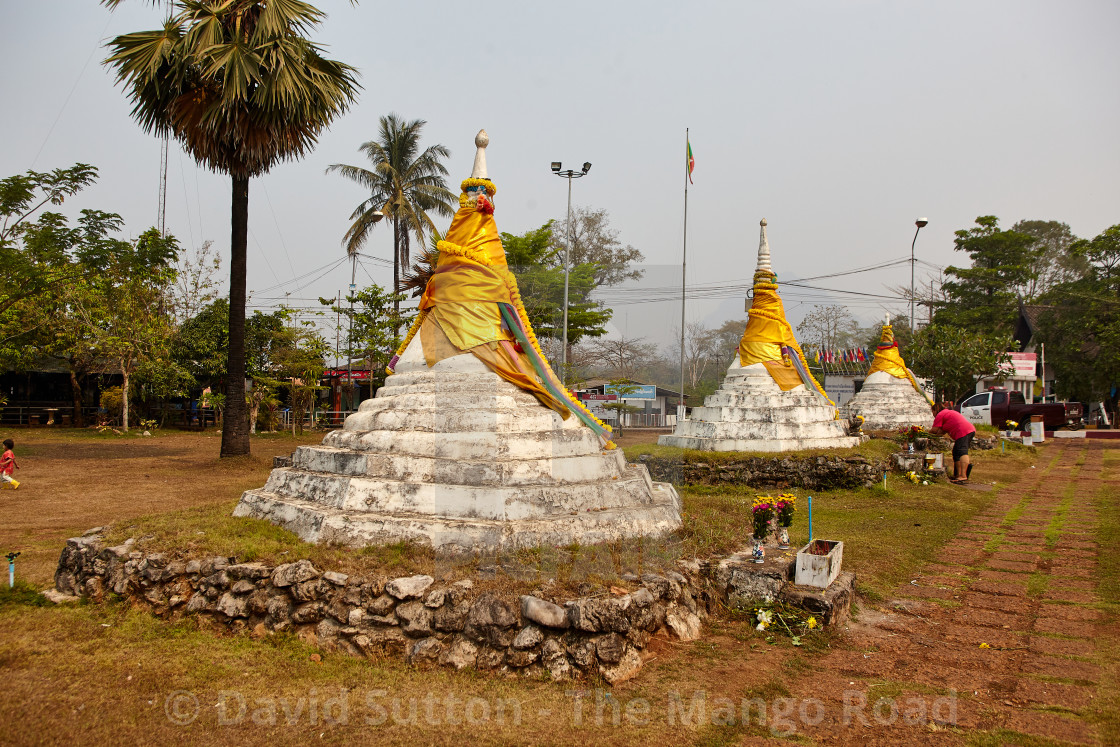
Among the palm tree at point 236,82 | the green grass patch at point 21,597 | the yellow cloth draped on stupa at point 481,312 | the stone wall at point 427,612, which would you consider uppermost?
the palm tree at point 236,82

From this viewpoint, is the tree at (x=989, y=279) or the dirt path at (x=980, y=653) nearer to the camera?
the dirt path at (x=980, y=653)

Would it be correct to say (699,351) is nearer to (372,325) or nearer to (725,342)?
(725,342)

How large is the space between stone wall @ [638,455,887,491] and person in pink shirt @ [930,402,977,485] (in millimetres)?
1536

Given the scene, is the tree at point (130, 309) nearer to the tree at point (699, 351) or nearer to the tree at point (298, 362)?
the tree at point (298, 362)

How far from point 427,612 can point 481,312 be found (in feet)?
11.7

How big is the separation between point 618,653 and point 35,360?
30.0m

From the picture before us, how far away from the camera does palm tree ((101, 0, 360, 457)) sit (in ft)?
42.9

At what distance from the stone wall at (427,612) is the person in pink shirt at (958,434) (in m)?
10.0

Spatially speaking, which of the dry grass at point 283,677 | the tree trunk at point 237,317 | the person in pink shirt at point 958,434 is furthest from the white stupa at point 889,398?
the tree trunk at point 237,317

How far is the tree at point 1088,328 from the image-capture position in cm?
2870

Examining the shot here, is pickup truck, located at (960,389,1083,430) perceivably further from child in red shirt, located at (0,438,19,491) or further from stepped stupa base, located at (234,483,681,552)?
child in red shirt, located at (0,438,19,491)

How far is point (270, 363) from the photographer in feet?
89.8

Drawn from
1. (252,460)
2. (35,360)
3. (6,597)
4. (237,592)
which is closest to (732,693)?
(237,592)

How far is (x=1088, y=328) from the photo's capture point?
30.1 m
